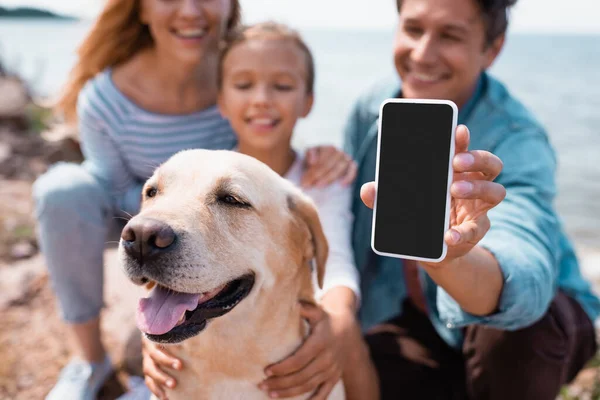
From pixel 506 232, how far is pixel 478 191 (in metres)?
0.69

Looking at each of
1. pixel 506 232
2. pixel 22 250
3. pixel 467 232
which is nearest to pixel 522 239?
pixel 506 232

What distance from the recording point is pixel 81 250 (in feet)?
9.28

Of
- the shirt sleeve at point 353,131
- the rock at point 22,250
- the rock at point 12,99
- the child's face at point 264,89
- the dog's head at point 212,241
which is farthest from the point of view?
the rock at point 12,99

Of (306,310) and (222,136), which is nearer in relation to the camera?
(306,310)

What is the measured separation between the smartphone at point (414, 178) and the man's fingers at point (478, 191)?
0.08 feet

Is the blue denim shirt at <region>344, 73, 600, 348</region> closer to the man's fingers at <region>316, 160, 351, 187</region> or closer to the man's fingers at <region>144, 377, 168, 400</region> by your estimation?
the man's fingers at <region>316, 160, 351, 187</region>

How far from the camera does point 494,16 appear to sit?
2.47m

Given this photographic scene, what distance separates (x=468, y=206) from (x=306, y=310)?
0.79 metres

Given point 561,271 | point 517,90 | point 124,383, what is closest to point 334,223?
point 561,271

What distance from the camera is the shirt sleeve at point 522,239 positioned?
1.93m

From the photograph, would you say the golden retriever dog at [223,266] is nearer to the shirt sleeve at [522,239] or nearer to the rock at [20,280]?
the shirt sleeve at [522,239]

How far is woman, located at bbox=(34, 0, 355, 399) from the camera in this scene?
2791mm

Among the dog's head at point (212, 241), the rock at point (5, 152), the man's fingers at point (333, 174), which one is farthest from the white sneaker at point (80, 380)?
the rock at point (5, 152)

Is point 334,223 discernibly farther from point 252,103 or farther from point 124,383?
point 124,383
